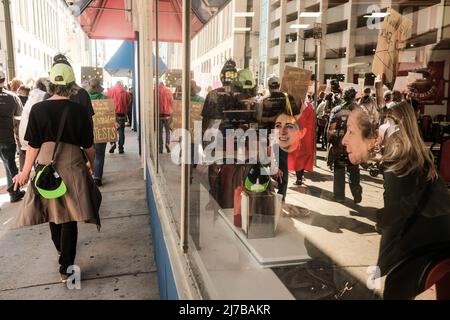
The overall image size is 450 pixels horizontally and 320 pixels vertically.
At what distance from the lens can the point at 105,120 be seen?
23.6 ft

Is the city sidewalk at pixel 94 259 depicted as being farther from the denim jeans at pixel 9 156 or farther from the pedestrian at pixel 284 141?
the pedestrian at pixel 284 141

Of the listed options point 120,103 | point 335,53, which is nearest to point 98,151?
point 120,103

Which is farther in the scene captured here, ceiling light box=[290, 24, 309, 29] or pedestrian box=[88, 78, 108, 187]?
ceiling light box=[290, 24, 309, 29]

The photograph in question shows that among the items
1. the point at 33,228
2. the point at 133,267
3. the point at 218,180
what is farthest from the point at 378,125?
the point at 33,228

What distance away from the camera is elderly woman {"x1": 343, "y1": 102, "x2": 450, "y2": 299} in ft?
5.71

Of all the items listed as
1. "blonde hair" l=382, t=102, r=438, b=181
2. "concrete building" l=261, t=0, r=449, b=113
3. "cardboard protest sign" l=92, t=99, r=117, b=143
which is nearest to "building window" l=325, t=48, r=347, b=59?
"concrete building" l=261, t=0, r=449, b=113

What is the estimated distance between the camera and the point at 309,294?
2396 millimetres

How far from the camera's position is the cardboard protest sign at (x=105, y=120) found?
705 centimetres

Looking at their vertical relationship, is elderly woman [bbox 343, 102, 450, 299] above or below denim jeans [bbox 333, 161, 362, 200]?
above

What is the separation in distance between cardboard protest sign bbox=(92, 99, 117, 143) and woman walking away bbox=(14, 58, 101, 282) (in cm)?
353

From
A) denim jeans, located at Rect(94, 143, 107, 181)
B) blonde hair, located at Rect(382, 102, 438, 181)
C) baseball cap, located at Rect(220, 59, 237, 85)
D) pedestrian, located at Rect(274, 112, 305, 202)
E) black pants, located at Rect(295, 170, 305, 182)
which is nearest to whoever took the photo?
blonde hair, located at Rect(382, 102, 438, 181)

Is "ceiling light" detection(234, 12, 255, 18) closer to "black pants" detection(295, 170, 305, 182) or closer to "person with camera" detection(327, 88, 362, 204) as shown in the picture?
"person with camera" detection(327, 88, 362, 204)

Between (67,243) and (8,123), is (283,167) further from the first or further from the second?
(8,123)

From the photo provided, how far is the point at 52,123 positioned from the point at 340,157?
4163 millimetres
